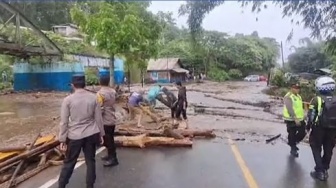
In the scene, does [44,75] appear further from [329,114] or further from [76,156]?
[329,114]

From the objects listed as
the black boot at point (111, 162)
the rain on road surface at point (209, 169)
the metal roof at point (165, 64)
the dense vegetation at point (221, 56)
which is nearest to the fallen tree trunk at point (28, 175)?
the rain on road surface at point (209, 169)

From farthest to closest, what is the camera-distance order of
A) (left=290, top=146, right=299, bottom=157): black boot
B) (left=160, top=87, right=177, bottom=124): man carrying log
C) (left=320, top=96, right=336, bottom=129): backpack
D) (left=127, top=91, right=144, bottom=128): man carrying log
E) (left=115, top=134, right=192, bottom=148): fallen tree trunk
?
(left=160, top=87, right=177, bottom=124): man carrying log
(left=127, top=91, right=144, bottom=128): man carrying log
(left=115, top=134, right=192, bottom=148): fallen tree trunk
(left=290, top=146, right=299, bottom=157): black boot
(left=320, top=96, right=336, bottom=129): backpack

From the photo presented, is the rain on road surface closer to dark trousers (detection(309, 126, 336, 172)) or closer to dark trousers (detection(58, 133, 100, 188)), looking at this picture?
dark trousers (detection(309, 126, 336, 172))

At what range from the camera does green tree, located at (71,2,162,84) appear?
22.1 meters

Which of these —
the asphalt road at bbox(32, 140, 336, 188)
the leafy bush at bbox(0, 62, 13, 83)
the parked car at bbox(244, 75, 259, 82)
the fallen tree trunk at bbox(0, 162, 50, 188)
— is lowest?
the asphalt road at bbox(32, 140, 336, 188)

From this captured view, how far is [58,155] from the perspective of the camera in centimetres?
796

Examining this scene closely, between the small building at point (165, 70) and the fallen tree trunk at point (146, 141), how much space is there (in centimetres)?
5508

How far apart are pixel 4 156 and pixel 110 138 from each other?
2.03 meters

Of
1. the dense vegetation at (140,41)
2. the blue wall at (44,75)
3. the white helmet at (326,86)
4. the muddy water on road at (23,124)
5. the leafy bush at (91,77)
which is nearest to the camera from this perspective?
the white helmet at (326,86)

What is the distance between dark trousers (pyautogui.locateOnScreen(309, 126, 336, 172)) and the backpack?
147 millimetres

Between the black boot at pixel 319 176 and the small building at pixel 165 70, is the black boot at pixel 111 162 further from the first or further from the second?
the small building at pixel 165 70

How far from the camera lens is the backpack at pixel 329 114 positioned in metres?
6.38

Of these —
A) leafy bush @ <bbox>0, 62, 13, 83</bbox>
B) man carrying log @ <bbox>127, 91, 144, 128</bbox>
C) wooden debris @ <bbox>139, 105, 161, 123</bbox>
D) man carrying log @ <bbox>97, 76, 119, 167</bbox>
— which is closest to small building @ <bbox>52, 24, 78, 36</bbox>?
leafy bush @ <bbox>0, 62, 13, 83</bbox>

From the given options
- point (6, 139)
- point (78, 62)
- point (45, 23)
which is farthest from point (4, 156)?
point (45, 23)
